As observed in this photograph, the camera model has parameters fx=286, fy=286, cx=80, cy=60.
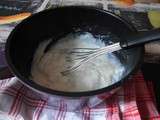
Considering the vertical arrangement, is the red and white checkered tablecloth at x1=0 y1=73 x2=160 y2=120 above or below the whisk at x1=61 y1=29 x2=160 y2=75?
below

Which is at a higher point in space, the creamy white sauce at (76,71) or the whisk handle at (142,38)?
the whisk handle at (142,38)

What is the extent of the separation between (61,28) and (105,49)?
0.08 metres

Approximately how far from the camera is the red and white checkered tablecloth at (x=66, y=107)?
0.35 meters

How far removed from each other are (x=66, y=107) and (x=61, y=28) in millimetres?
142

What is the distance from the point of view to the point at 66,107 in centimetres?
35

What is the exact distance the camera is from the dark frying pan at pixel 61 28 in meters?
0.38

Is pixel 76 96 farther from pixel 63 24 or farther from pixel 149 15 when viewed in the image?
pixel 149 15

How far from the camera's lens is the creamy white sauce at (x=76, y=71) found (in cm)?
38

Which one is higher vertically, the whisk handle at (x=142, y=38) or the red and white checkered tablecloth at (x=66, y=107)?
the whisk handle at (x=142, y=38)

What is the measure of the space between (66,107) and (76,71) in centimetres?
7

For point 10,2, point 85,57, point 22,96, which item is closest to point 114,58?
point 85,57

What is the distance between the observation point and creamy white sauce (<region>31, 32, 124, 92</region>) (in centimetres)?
38

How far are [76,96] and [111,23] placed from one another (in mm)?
157

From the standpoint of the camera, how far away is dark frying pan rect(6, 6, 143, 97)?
38 cm
